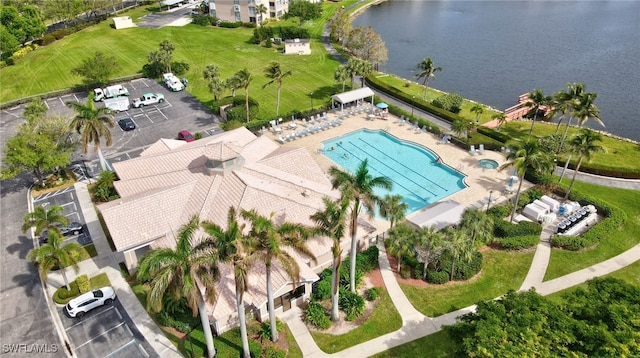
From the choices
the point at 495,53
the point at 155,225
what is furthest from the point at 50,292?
the point at 495,53

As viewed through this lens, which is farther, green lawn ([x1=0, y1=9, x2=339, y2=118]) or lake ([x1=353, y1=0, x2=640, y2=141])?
lake ([x1=353, y1=0, x2=640, y2=141])

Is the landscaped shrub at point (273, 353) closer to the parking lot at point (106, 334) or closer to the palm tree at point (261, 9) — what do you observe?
the parking lot at point (106, 334)

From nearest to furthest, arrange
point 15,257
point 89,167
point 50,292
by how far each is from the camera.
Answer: point 50,292, point 15,257, point 89,167

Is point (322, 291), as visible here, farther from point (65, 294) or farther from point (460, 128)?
point (460, 128)

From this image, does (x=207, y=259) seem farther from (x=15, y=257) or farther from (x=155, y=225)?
(x=15, y=257)

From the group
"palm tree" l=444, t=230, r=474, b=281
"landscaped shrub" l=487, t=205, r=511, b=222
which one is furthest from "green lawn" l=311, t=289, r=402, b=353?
"landscaped shrub" l=487, t=205, r=511, b=222

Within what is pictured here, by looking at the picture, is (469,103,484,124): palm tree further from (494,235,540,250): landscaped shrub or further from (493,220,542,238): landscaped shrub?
(494,235,540,250): landscaped shrub

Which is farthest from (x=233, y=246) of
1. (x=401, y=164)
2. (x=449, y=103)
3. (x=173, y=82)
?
(x=173, y=82)
